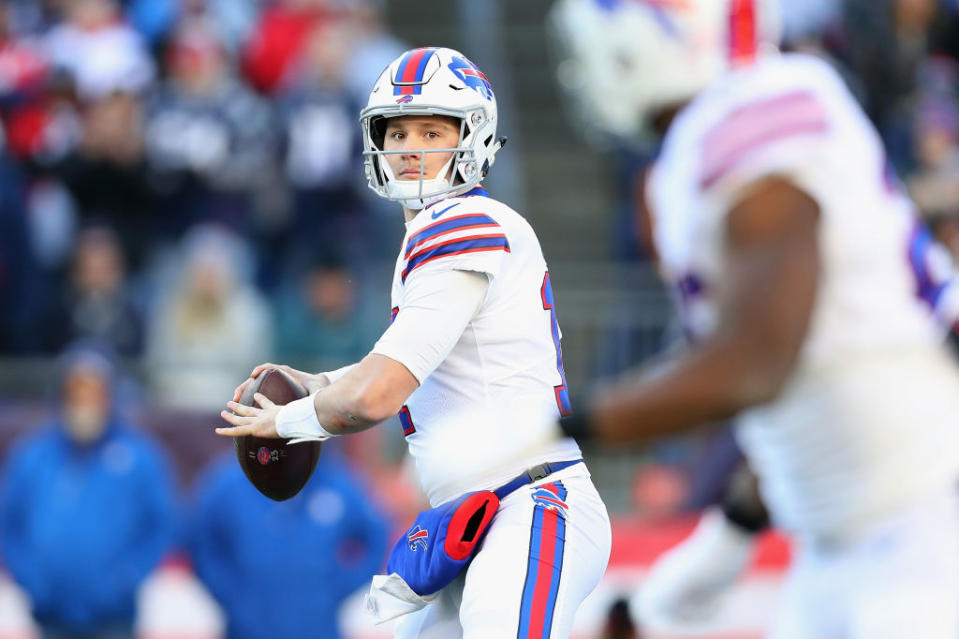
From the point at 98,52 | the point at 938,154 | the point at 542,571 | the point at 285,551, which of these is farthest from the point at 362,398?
the point at 98,52

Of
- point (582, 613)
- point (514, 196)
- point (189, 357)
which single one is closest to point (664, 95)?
point (582, 613)

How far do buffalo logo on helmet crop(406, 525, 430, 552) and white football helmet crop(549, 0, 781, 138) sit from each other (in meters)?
1.03

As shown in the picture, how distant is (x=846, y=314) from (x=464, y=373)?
0.96 meters

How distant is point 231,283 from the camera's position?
9.18 metres

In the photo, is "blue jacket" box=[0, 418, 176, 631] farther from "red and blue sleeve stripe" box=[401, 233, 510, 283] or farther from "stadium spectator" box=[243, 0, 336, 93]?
"red and blue sleeve stripe" box=[401, 233, 510, 283]

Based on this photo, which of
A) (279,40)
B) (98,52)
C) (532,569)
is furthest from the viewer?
(279,40)

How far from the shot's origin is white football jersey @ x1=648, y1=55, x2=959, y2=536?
3025mm

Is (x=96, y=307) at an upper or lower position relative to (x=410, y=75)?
lower

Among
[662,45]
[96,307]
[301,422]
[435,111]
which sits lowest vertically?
[96,307]

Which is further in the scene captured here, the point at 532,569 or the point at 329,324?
the point at 329,324

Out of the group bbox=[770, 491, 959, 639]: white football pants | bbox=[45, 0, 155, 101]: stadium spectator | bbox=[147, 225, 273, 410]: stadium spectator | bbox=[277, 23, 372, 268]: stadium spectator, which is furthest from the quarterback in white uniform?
bbox=[45, 0, 155, 101]: stadium spectator

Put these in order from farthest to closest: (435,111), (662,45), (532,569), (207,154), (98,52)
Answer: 1. (98,52)
2. (207,154)
3. (435,111)
4. (532,569)
5. (662,45)

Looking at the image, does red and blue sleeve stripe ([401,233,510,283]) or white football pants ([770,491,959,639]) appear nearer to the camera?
white football pants ([770,491,959,639])

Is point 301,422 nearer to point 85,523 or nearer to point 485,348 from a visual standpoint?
point 485,348
